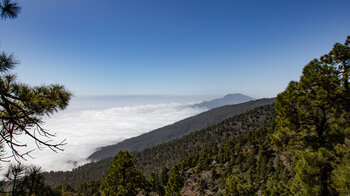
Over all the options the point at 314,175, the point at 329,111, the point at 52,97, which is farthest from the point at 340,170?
the point at 52,97

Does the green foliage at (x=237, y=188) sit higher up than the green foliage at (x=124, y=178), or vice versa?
the green foliage at (x=124, y=178)

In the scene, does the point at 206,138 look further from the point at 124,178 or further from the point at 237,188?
the point at 124,178

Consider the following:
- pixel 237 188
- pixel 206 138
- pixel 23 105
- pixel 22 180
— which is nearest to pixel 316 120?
pixel 23 105

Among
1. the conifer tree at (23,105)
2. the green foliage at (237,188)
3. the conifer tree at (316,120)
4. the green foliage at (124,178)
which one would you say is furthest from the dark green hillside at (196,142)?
the conifer tree at (23,105)

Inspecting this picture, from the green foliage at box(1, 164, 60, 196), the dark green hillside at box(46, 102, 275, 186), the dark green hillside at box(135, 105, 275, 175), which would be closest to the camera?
the green foliage at box(1, 164, 60, 196)

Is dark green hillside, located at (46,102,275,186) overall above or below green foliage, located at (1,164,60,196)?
below

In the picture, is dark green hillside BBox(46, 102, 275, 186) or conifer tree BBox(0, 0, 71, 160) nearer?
conifer tree BBox(0, 0, 71, 160)

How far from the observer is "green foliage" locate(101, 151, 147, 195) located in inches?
580

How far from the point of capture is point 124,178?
15250mm

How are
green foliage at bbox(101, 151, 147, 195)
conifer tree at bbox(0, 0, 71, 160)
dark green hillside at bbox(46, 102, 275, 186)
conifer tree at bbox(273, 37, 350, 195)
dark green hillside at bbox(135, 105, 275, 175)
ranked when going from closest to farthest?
conifer tree at bbox(0, 0, 71, 160) < conifer tree at bbox(273, 37, 350, 195) < green foliage at bbox(101, 151, 147, 195) < dark green hillside at bbox(135, 105, 275, 175) < dark green hillside at bbox(46, 102, 275, 186)

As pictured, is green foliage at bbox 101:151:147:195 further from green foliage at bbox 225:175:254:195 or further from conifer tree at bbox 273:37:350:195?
green foliage at bbox 225:175:254:195

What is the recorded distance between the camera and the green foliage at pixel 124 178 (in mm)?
14734

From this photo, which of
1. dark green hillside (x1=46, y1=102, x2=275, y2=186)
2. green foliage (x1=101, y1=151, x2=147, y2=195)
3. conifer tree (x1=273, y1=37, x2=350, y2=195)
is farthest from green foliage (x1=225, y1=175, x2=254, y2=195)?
dark green hillside (x1=46, y1=102, x2=275, y2=186)

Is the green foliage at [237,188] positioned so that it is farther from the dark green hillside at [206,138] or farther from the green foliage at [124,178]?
the dark green hillside at [206,138]
